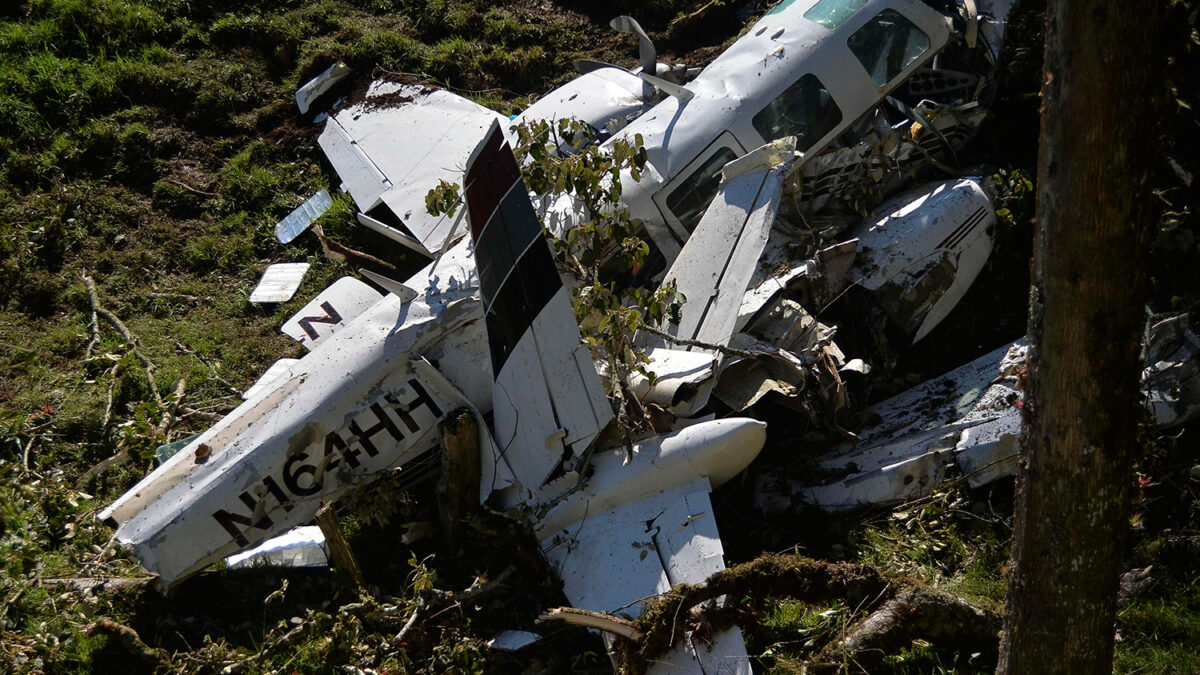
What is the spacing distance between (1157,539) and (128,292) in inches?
294

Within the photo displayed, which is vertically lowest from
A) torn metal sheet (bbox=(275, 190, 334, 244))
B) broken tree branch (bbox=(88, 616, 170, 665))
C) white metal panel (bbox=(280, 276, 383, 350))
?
broken tree branch (bbox=(88, 616, 170, 665))

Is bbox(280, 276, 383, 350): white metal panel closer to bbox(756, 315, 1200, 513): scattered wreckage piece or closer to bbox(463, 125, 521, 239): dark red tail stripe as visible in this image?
bbox(463, 125, 521, 239): dark red tail stripe

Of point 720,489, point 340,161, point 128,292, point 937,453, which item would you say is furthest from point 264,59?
point 937,453

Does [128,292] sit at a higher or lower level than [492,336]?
higher

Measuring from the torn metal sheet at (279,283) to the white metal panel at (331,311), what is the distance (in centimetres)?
114

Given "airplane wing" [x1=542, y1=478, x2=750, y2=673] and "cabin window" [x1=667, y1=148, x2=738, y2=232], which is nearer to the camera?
"airplane wing" [x1=542, y1=478, x2=750, y2=673]

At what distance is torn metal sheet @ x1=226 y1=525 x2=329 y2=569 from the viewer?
5.39 meters

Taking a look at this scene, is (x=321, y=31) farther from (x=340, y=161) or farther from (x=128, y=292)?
(x=128, y=292)

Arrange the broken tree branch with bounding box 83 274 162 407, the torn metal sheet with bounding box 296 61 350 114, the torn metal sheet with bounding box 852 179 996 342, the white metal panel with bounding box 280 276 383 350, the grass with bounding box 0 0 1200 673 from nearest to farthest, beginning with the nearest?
the grass with bounding box 0 0 1200 673, the torn metal sheet with bounding box 852 179 996 342, the white metal panel with bounding box 280 276 383 350, the broken tree branch with bounding box 83 274 162 407, the torn metal sheet with bounding box 296 61 350 114

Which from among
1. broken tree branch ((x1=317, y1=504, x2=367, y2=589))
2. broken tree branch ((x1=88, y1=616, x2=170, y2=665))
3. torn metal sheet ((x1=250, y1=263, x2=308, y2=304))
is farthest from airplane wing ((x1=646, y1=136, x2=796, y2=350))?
A: torn metal sheet ((x1=250, y1=263, x2=308, y2=304))

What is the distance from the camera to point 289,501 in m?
5.06

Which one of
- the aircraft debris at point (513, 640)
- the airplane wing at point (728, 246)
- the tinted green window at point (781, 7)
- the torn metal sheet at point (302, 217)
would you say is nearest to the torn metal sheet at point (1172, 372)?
the airplane wing at point (728, 246)

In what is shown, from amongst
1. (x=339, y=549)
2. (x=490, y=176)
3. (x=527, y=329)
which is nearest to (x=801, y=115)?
(x=490, y=176)

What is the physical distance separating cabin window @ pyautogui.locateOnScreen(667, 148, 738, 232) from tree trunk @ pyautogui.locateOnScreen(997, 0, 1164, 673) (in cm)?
378
